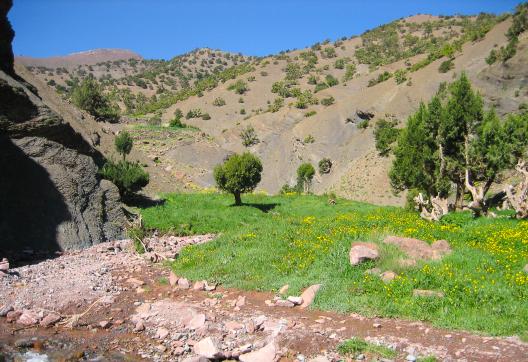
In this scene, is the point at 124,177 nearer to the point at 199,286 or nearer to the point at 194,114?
the point at 199,286

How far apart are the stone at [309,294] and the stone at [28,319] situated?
18.6 feet

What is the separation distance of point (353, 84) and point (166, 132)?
33.4m

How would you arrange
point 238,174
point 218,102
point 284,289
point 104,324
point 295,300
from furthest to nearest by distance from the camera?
point 218,102 → point 238,174 → point 284,289 → point 295,300 → point 104,324

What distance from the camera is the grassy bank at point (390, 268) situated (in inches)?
325

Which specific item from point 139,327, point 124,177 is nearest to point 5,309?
point 139,327

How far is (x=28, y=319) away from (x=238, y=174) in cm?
1533

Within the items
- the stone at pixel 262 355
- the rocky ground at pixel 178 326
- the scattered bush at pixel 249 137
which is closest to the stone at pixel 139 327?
the rocky ground at pixel 178 326

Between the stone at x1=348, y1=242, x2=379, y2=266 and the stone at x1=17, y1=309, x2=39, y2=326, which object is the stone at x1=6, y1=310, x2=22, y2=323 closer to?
the stone at x1=17, y1=309, x2=39, y2=326

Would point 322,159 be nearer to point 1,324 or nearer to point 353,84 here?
point 353,84

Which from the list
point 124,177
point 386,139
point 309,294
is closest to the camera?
point 309,294

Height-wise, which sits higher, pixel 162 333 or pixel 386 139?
pixel 386 139

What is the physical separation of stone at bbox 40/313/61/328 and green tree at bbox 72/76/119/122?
131 ft

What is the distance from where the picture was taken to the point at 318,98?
63.4 meters

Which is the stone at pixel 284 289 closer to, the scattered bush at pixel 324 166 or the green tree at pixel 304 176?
the green tree at pixel 304 176
